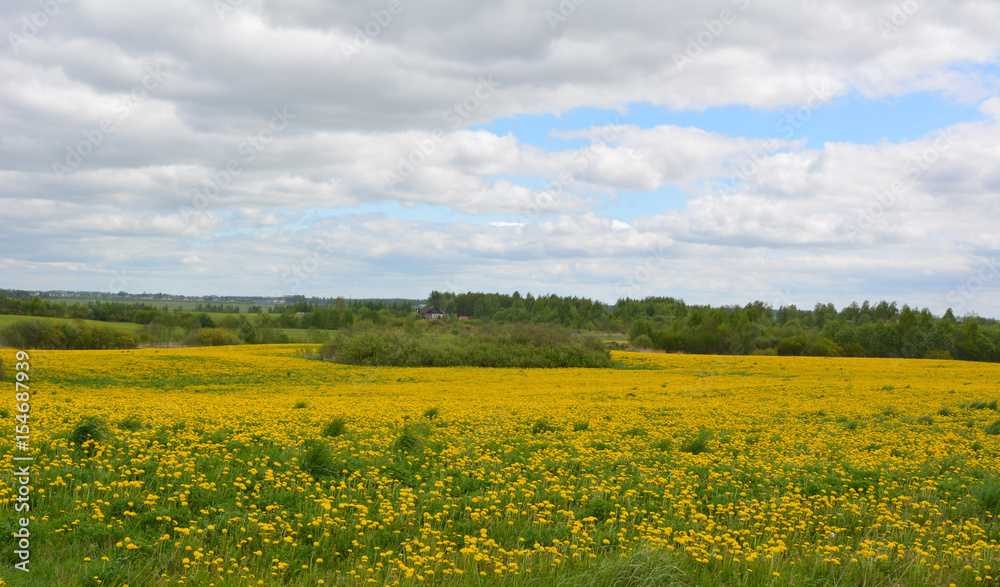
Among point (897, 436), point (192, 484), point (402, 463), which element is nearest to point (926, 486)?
point (897, 436)

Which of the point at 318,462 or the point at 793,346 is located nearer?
the point at 318,462

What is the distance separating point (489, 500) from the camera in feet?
28.7

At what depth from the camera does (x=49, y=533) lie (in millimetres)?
6715

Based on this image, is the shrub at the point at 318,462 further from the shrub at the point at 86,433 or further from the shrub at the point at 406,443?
the shrub at the point at 86,433

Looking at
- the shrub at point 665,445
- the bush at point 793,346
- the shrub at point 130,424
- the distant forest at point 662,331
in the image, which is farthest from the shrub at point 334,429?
the bush at point 793,346

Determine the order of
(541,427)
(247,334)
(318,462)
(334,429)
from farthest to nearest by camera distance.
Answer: (247,334), (541,427), (334,429), (318,462)

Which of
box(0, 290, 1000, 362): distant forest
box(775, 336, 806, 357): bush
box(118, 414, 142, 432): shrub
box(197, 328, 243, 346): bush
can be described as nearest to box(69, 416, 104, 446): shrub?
box(118, 414, 142, 432): shrub

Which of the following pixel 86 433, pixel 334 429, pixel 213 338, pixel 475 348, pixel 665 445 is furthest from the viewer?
pixel 213 338

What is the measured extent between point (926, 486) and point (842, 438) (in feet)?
20.3

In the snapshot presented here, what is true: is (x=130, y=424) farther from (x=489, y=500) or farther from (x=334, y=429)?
(x=489, y=500)

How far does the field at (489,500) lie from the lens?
6488mm

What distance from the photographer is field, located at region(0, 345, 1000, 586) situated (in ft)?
21.3

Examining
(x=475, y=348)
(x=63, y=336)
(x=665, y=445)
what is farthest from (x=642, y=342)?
(x=665, y=445)

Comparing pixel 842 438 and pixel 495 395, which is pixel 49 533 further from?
pixel 495 395
